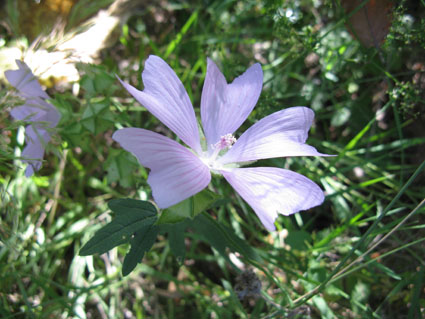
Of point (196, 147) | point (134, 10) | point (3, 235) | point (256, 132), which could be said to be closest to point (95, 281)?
point (3, 235)

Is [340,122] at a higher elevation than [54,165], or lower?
lower

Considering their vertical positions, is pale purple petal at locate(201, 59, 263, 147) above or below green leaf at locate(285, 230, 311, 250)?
above

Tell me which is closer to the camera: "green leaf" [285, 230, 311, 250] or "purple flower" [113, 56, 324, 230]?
"purple flower" [113, 56, 324, 230]

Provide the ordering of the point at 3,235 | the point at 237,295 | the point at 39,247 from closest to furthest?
1. the point at 3,235
2. the point at 237,295
3. the point at 39,247

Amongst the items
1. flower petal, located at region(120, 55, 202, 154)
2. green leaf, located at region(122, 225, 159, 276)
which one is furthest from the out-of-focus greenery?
flower petal, located at region(120, 55, 202, 154)

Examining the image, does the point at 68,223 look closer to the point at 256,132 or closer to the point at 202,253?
the point at 202,253

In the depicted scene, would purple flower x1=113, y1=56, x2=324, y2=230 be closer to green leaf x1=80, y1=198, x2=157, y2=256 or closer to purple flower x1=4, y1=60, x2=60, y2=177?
green leaf x1=80, y1=198, x2=157, y2=256
